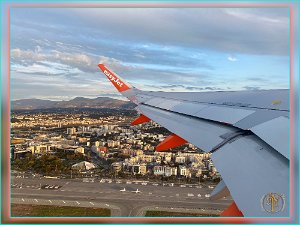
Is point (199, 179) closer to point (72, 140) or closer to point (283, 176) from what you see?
point (72, 140)

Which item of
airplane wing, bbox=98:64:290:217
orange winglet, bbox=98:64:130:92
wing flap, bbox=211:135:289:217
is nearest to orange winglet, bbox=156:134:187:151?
airplane wing, bbox=98:64:290:217

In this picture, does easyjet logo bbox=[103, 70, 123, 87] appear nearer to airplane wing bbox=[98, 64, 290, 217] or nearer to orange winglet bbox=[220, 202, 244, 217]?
airplane wing bbox=[98, 64, 290, 217]

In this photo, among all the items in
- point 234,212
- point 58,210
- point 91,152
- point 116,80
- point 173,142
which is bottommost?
point 58,210

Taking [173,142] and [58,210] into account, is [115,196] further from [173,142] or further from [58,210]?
[173,142]

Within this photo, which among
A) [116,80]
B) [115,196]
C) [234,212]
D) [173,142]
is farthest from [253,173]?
[115,196]

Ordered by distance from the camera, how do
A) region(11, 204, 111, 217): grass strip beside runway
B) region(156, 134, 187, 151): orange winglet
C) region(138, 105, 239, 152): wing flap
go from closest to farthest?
region(138, 105, 239, 152): wing flap, region(156, 134, 187, 151): orange winglet, region(11, 204, 111, 217): grass strip beside runway

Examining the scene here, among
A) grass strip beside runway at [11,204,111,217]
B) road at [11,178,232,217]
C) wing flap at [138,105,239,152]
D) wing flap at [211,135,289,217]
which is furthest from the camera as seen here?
road at [11,178,232,217]
